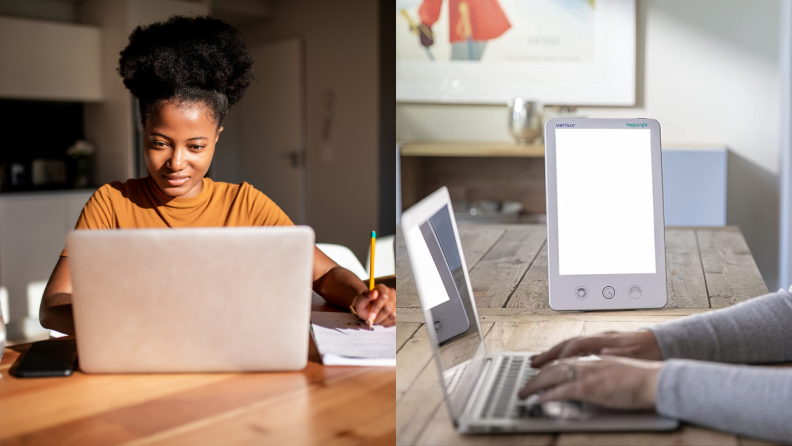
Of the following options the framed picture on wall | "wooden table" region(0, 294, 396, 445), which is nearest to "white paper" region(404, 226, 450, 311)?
"wooden table" region(0, 294, 396, 445)

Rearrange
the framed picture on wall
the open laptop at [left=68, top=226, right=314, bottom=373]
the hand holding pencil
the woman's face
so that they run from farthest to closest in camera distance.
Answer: the framed picture on wall, the woman's face, the hand holding pencil, the open laptop at [left=68, top=226, right=314, bottom=373]

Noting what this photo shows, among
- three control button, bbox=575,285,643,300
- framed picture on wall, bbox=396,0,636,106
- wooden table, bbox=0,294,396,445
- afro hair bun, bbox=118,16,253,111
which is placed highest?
framed picture on wall, bbox=396,0,636,106

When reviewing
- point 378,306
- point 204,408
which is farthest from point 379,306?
point 204,408

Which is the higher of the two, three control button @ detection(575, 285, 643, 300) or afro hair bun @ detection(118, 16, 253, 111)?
Result: afro hair bun @ detection(118, 16, 253, 111)

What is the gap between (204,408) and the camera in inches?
26.4

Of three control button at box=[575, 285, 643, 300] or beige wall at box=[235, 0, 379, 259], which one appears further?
beige wall at box=[235, 0, 379, 259]

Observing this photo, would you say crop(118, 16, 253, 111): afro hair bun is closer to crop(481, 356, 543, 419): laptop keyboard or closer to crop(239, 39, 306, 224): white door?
crop(481, 356, 543, 419): laptop keyboard

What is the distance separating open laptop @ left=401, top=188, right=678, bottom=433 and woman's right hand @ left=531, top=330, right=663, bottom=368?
0.09ft

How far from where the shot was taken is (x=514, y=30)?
3268 millimetres

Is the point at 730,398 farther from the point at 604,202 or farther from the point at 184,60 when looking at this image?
the point at 184,60

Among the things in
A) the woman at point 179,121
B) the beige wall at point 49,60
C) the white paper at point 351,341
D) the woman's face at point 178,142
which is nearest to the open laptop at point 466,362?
the white paper at point 351,341

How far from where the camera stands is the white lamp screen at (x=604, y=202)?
0.97 m

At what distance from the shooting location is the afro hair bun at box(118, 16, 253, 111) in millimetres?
1299

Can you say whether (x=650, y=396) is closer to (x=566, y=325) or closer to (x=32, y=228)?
(x=566, y=325)
